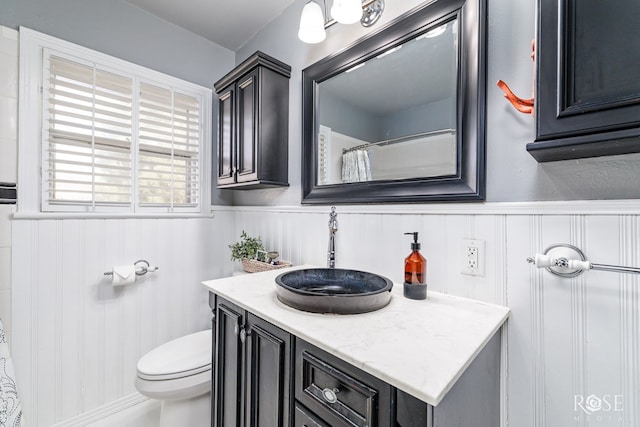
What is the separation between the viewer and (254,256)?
6.06ft

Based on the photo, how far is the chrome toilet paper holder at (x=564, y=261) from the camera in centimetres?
74

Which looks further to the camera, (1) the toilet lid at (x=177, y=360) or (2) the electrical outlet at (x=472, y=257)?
(1) the toilet lid at (x=177, y=360)

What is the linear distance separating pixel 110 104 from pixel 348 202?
5.13 ft

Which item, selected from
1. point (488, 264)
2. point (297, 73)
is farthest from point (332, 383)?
point (297, 73)

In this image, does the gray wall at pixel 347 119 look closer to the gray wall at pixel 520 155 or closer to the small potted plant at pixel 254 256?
the gray wall at pixel 520 155

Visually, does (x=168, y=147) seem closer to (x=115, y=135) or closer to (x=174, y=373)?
(x=115, y=135)

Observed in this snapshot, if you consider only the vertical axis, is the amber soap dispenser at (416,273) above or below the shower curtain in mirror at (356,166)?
below

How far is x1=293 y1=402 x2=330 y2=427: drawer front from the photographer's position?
0.74 m

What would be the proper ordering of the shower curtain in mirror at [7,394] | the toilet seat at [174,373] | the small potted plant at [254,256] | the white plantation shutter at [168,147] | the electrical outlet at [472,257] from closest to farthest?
A: the electrical outlet at [472,257] → the shower curtain in mirror at [7,394] → the toilet seat at [174,373] → the small potted plant at [254,256] → the white plantation shutter at [168,147]

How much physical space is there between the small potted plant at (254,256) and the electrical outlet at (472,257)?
3.14ft

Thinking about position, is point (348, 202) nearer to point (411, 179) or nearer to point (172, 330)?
point (411, 179)

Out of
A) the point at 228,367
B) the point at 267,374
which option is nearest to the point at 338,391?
the point at 267,374

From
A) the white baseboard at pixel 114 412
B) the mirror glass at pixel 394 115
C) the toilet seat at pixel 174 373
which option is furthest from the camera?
the white baseboard at pixel 114 412

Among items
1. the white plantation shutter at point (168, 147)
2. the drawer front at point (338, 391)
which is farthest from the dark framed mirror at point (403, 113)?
the white plantation shutter at point (168, 147)
